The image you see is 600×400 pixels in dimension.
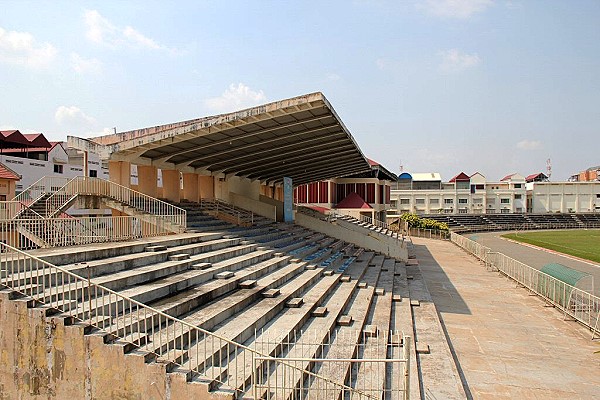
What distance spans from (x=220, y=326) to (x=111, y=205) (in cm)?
1032

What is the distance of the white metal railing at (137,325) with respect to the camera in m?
6.90

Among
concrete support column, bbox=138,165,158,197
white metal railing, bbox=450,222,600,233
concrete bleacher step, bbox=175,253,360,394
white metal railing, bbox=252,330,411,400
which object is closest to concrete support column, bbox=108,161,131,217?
concrete support column, bbox=138,165,158,197

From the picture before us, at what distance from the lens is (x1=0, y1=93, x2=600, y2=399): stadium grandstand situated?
698cm

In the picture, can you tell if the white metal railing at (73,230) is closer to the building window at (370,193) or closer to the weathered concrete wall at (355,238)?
the weathered concrete wall at (355,238)

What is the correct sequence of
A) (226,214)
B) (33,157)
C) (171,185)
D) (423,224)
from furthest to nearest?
(423,224)
(33,157)
(171,185)
(226,214)

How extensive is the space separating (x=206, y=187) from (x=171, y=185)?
3.66 m

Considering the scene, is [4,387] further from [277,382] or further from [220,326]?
[277,382]

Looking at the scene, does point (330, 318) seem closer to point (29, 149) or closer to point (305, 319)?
point (305, 319)

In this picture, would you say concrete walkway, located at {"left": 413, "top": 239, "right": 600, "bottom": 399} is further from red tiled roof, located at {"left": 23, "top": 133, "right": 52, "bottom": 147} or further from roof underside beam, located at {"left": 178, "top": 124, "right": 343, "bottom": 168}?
red tiled roof, located at {"left": 23, "top": 133, "right": 52, "bottom": 147}

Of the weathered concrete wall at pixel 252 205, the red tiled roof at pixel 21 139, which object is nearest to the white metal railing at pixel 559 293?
the weathered concrete wall at pixel 252 205

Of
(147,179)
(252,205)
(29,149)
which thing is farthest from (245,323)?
(29,149)

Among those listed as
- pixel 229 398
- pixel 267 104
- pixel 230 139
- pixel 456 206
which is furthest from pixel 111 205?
pixel 456 206

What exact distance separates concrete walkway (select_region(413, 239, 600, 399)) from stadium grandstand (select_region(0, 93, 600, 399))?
0.41 metres

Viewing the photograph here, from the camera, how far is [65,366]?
7.10m
